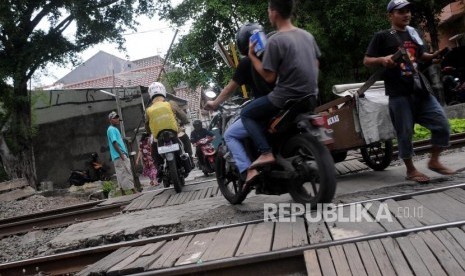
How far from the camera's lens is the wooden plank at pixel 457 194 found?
373 cm

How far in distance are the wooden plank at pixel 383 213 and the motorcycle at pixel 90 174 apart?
16131 millimetres

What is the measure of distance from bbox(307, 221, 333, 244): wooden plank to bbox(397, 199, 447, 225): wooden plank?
0.66 m

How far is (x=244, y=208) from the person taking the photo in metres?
4.79

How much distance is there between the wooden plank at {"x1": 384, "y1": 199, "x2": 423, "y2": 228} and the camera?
127 inches

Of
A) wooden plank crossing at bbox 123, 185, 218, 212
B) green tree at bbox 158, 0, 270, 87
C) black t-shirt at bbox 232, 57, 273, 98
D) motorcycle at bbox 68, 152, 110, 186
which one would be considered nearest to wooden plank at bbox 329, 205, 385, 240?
black t-shirt at bbox 232, 57, 273, 98

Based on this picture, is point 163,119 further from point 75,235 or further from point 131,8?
point 131,8

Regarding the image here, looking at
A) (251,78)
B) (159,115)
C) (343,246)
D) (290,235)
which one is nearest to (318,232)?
(290,235)

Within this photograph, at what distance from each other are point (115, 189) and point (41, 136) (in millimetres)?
11696

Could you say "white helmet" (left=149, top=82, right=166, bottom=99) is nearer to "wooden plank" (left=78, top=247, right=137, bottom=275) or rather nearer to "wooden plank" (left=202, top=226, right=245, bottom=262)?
"wooden plank" (left=78, top=247, right=137, bottom=275)

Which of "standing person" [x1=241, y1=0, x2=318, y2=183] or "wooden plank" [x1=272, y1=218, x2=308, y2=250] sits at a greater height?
"standing person" [x1=241, y1=0, x2=318, y2=183]

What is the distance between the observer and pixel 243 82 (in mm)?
4668

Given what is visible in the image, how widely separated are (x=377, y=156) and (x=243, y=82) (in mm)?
2326

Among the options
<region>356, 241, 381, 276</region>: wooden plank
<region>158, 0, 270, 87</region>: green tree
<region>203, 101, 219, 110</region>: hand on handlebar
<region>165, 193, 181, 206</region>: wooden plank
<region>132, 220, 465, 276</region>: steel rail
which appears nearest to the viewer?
<region>356, 241, 381, 276</region>: wooden plank

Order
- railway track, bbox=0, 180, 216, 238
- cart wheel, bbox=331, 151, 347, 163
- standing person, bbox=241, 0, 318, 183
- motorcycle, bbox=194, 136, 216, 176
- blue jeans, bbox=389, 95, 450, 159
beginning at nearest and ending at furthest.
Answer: standing person, bbox=241, 0, 318, 183 < blue jeans, bbox=389, 95, 450, 159 < cart wheel, bbox=331, 151, 347, 163 < railway track, bbox=0, 180, 216, 238 < motorcycle, bbox=194, 136, 216, 176
